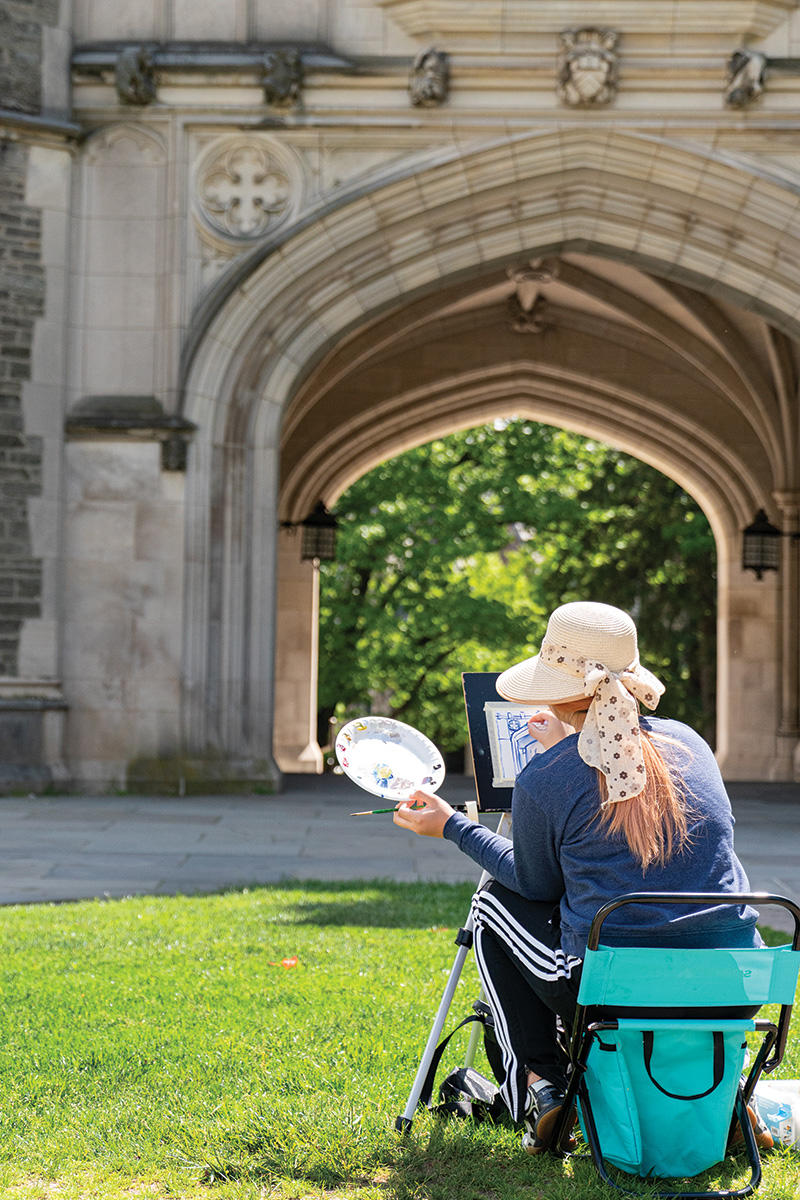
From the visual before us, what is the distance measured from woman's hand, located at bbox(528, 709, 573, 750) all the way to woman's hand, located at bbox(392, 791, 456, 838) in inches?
10.0

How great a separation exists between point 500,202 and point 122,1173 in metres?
9.66

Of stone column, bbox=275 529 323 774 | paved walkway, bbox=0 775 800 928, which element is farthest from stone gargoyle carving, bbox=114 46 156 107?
stone column, bbox=275 529 323 774

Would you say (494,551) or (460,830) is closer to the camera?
(460,830)

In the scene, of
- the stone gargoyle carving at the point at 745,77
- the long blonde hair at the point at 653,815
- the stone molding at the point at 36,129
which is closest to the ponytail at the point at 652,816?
the long blonde hair at the point at 653,815

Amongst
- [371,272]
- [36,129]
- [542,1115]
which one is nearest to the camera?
[542,1115]

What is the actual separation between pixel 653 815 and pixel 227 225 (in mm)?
9192

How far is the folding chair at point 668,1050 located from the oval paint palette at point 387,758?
57 centimetres

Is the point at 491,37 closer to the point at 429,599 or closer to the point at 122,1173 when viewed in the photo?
the point at 122,1173

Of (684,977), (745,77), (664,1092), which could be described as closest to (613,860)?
(684,977)

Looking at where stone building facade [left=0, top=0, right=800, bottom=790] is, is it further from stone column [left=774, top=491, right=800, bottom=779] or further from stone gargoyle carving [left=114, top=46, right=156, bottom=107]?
stone column [left=774, top=491, right=800, bottom=779]

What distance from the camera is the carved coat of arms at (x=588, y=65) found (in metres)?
10.7

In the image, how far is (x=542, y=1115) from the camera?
2.76 m

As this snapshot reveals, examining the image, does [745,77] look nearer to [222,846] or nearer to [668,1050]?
[222,846]

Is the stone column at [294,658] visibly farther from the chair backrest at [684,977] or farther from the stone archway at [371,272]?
the chair backrest at [684,977]
